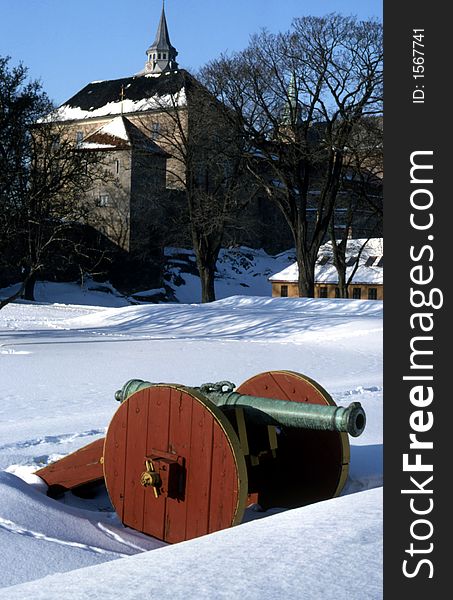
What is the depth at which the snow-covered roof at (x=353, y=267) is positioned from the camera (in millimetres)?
50625

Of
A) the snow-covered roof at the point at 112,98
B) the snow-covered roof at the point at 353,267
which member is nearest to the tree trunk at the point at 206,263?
the snow-covered roof at the point at 353,267

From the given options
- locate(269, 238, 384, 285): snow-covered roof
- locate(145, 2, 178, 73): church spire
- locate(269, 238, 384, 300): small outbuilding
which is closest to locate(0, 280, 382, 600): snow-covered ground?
locate(269, 238, 384, 300): small outbuilding

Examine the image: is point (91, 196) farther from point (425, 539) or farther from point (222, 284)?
point (425, 539)

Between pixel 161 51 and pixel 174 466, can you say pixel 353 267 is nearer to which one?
pixel 174 466

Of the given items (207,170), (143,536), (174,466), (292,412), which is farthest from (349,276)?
(174,466)

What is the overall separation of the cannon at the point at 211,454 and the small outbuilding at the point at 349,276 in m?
42.2

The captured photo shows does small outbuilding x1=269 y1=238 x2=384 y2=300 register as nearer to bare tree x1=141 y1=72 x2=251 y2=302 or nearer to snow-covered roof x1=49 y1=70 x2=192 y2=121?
bare tree x1=141 y1=72 x2=251 y2=302

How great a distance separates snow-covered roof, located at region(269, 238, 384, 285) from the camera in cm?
5062

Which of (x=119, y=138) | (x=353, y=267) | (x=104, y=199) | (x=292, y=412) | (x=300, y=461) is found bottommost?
(x=300, y=461)

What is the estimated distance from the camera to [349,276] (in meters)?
49.3

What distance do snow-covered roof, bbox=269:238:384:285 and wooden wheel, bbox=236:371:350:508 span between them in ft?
140

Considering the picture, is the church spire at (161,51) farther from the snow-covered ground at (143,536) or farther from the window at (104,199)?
the snow-covered ground at (143,536)

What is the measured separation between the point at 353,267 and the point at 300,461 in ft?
152

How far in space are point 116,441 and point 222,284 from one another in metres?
51.4
